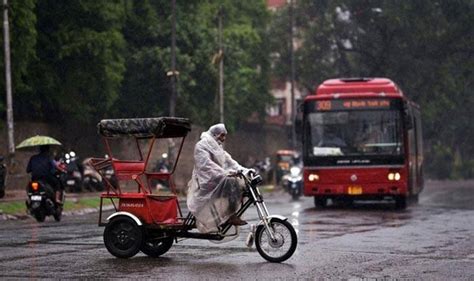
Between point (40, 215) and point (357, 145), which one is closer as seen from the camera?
point (40, 215)

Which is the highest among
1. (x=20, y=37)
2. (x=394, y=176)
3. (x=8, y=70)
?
(x=20, y=37)

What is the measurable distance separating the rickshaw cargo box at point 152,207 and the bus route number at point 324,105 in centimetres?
1396

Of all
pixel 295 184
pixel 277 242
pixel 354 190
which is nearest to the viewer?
pixel 277 242

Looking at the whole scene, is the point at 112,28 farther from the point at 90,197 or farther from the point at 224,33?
the point at 224,33

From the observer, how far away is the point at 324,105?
27.6 m

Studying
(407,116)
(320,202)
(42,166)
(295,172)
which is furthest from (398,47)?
(42,166)

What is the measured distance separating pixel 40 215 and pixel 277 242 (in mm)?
10384

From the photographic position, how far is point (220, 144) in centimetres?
1404

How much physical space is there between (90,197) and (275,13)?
30.1 m

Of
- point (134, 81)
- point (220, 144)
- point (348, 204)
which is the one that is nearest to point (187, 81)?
point (134, 81)

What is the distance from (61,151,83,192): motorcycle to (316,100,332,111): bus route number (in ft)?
34.5

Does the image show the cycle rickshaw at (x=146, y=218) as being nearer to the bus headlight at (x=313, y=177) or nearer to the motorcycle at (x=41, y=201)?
the motorcycle at (x=41, y=201)

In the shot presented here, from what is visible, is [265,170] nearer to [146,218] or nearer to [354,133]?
[354,133]

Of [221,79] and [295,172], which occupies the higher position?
[221,79]
